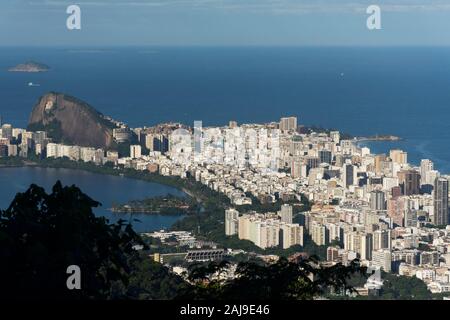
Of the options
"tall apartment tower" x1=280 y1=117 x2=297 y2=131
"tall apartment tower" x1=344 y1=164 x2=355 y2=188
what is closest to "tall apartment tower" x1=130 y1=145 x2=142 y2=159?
"tall apartment tower" x1=280 y1=117 x2=297 y2=131

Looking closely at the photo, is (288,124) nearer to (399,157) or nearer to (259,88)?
(399,157)

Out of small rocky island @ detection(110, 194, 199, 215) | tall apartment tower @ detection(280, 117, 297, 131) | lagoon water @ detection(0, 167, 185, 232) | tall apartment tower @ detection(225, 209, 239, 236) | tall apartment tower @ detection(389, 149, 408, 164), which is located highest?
tall apartment tower @ detection(280, 117, 297, 131)

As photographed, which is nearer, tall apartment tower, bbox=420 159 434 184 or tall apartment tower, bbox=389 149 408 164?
tall apartment tower, bbox=420 159 434 184

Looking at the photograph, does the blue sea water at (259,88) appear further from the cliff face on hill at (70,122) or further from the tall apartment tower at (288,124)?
the cliff face on hill at (70,122)

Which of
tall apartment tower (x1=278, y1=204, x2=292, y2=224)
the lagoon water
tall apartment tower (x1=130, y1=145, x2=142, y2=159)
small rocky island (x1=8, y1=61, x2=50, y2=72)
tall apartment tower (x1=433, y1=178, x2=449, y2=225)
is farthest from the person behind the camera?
small rocky island (x1=8, y1=61, x2=50, y2=72)

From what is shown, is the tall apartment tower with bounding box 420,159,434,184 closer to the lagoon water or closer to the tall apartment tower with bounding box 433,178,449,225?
the tall apartment tower with bounding box 433,178,449,225

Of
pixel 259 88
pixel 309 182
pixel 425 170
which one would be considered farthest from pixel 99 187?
pixel 259 88

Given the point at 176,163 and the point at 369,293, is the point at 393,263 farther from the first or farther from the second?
the point at 176,163
